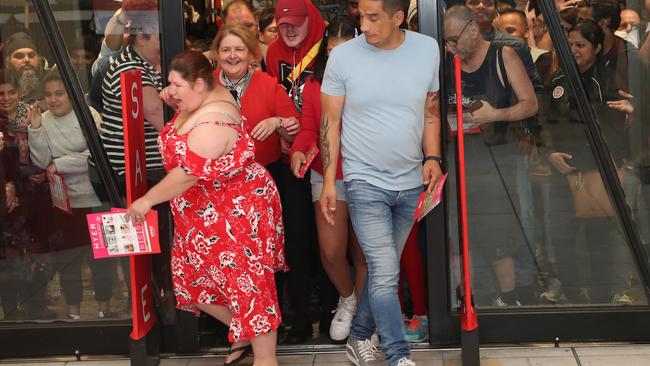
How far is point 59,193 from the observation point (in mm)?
4891

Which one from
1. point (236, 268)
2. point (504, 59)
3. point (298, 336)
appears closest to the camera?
point (236, 268)

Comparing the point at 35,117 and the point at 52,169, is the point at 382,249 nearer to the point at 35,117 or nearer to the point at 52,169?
the point at 52,169

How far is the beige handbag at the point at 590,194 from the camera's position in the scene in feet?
15.8

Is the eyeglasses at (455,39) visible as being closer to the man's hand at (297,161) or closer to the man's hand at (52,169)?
the man's hand at (297,161)

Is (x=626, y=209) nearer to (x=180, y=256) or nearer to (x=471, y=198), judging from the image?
(x=471, y=198)

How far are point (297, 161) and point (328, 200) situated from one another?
8.9 inches

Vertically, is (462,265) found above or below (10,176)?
below

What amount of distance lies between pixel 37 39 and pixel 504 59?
2.19 m

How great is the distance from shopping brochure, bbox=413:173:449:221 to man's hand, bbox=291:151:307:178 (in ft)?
1.79

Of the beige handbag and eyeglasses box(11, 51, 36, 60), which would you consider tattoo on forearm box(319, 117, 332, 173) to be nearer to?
the beige handbag

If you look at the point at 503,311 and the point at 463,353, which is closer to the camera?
the point at 463,353

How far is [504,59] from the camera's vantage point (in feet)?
15.4

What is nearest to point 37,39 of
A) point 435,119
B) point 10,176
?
point 10,176

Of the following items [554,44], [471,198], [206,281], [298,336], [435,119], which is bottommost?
[298,336]
